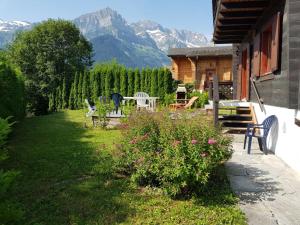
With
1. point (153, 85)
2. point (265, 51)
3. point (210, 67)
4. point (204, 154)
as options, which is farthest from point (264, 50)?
point (210, 67)

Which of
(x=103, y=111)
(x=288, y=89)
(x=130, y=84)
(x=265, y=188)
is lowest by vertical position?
(x=265, y=188)

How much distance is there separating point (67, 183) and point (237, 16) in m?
6.74

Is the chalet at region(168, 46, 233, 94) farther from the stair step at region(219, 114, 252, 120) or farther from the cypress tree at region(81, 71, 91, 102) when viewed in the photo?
the stair step at region(219, 114, 252, 120)

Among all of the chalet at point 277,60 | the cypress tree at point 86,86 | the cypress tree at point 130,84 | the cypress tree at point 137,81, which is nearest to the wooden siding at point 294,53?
the chalet at point 277,60

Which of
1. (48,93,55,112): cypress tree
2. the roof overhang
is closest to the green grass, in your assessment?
the roof overhang

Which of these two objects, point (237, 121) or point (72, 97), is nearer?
point (237, 121)

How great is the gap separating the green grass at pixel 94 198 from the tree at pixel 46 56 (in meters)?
19.0

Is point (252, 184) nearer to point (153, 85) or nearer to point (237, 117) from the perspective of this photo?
point (237, 117)

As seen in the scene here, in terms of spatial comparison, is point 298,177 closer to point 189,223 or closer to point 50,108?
point 189,223

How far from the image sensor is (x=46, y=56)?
2869 centimetres

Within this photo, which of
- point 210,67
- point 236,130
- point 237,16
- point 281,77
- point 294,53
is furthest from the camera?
point 210,67

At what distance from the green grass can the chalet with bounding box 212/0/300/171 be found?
1984 mm

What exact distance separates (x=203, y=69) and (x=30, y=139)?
22.6 meters

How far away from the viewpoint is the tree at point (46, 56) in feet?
88.7
